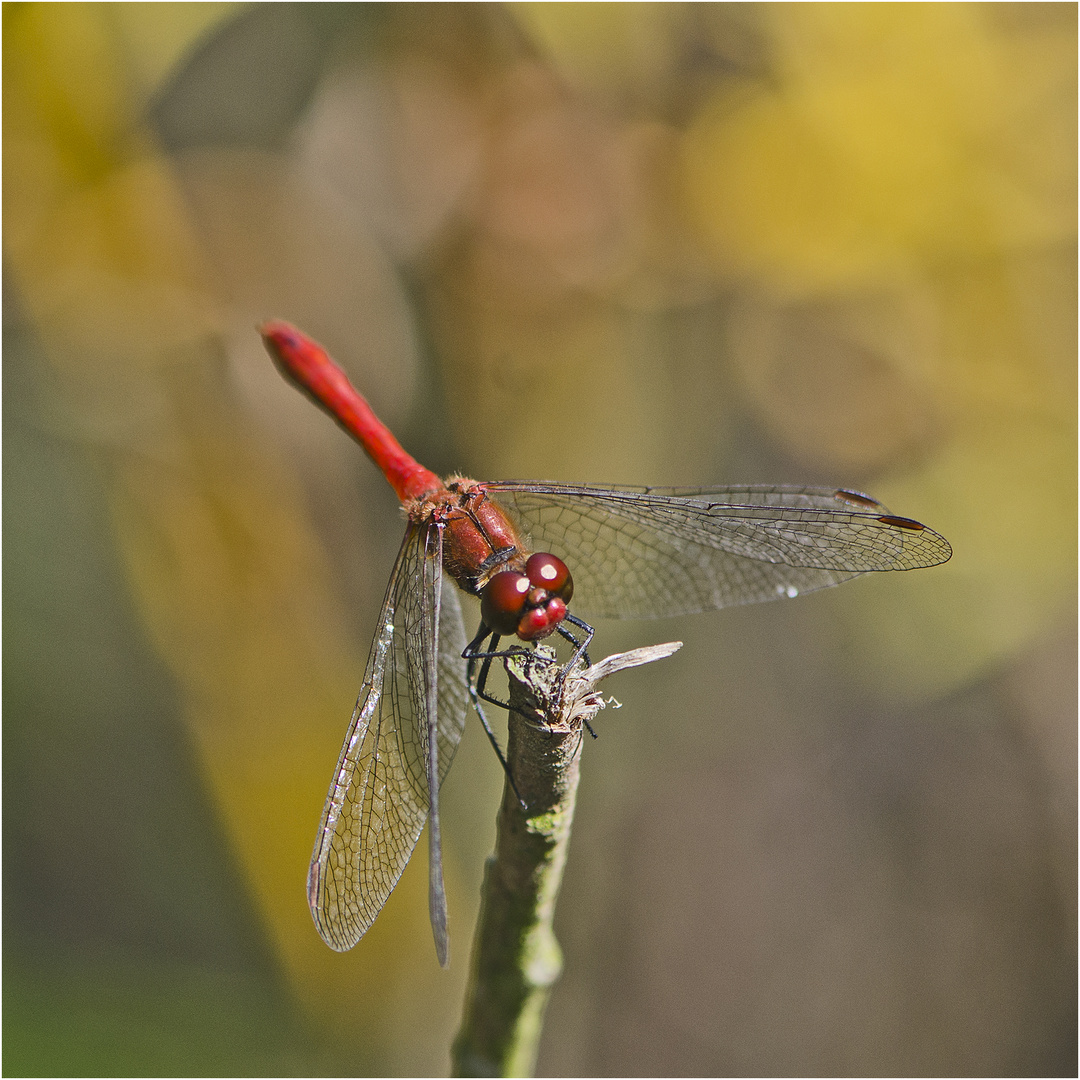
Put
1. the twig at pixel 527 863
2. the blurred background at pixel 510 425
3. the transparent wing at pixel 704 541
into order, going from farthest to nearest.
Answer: the blurred background at pixel 510 425
the transparent wing at pixel 704 541
the twig at pixel 527 863

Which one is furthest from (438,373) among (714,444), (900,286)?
(900,286)

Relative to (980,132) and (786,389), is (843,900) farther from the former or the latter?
(980,132)

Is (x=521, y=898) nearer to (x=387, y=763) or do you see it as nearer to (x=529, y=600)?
(x=387, y=763)

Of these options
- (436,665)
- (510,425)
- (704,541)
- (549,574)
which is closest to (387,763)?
(436,665)

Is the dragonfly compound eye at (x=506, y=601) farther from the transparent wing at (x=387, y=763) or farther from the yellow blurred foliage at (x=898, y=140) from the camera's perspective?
the yellow blurred foliage at (x=898, y=140)

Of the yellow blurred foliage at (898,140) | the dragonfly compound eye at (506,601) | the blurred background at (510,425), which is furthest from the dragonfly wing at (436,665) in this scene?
the yellow blurred foliage at (898,140)

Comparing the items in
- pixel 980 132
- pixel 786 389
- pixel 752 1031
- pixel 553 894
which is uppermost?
pixel 980 132
